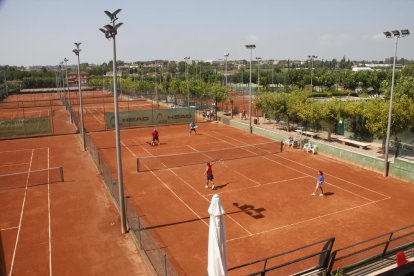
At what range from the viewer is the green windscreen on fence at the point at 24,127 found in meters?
35.1

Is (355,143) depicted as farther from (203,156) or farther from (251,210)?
(251,210)

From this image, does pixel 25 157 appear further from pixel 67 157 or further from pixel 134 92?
pixel 134 92

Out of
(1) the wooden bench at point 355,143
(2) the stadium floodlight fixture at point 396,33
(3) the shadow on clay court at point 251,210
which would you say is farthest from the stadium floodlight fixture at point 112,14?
(1) the wooden bench at point 355,143

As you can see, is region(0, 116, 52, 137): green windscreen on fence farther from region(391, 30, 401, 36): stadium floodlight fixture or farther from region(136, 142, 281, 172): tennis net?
region(391, 30, 401, 36): stadium floodlight fixture

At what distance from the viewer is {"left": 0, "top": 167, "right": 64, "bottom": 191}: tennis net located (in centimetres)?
2062

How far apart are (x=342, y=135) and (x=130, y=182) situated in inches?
828

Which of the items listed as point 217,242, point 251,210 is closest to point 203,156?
point 251,210

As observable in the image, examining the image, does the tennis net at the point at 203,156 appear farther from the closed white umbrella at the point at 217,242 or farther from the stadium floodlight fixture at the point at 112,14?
the closed white umbrella at the point at 217,242

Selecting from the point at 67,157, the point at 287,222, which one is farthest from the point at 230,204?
the point at 67,157

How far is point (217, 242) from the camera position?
8.78 meters

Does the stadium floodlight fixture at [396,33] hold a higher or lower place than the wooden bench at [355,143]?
higher

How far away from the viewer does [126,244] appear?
13.5m

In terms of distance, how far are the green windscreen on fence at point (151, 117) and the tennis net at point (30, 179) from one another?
17.1 meters

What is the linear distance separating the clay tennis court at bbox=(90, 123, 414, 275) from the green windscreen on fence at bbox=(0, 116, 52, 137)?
450 inches
